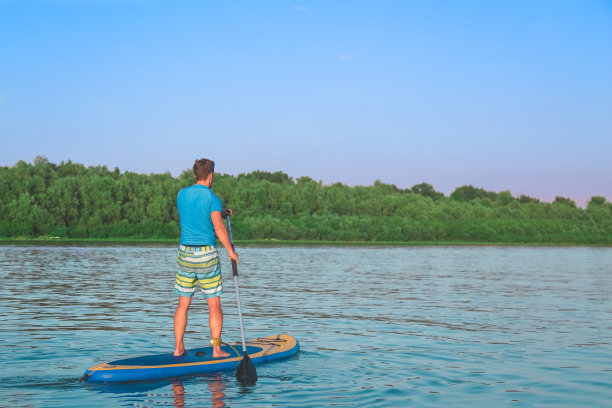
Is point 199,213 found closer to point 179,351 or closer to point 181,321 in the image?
point 181,321

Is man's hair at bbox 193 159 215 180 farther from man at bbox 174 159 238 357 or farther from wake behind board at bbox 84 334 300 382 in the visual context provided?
wake behind board at bbox 84 334 300 382

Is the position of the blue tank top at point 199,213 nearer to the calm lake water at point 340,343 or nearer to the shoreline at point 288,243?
the calm lake water at point 340,343

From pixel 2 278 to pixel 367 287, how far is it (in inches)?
552

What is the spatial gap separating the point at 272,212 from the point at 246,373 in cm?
10215

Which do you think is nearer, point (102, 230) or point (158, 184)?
point (102, 230)

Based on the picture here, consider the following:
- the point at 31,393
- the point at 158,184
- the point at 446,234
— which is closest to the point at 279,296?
the point at 31,393

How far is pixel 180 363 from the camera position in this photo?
9859 millimetres

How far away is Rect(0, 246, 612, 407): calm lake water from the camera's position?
9.03 metres

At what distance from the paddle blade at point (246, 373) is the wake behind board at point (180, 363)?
24.1 inches

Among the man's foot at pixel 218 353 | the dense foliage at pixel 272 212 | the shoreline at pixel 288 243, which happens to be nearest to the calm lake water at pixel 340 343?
the man's foot at pixel 218 353

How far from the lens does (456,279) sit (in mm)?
32125

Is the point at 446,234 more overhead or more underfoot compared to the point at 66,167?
more underfoot

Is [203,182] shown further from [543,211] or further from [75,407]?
[543,211]

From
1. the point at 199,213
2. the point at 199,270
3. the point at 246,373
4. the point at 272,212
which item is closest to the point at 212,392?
the point at 246,373
